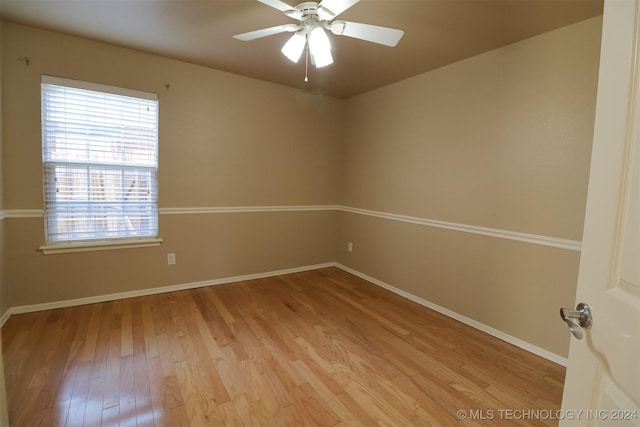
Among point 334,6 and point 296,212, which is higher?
point 334,6

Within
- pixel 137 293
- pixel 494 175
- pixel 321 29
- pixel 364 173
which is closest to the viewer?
pixel 321 29

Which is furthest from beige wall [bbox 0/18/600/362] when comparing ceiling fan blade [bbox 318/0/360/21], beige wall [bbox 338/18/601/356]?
ceiling fan blade [bbox 318/0/360/21]

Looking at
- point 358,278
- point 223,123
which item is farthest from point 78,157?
point 358,278

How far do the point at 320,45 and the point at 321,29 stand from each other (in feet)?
0.27

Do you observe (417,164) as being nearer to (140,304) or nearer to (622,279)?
(622,279)

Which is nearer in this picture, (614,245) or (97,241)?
(614,245)

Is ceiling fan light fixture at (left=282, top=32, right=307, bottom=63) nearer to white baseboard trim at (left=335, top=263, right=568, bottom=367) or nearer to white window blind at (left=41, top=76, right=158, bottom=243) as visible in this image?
white window blind at (left=41, top=76, right=158, bottom=243)

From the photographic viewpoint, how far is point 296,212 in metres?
3.91

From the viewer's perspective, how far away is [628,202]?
0.64 meters

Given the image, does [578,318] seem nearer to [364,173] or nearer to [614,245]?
[614,245]

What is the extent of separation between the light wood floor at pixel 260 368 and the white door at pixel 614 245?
3.62 ft

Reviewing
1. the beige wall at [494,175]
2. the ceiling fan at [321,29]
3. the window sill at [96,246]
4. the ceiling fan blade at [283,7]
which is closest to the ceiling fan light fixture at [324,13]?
the ceiling fan at [321,29]

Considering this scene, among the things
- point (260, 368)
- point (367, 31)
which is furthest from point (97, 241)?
point (367, 31)

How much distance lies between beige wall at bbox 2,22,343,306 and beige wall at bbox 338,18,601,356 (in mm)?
957
